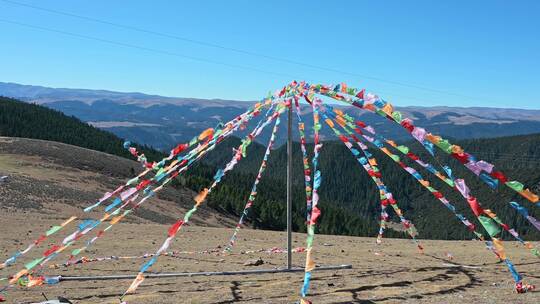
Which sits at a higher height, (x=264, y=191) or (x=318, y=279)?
(x=318, y=279)

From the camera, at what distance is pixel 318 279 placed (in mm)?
11781

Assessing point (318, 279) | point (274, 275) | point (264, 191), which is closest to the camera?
point (318, 279)

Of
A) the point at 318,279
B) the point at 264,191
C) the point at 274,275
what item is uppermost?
the point at 318,279

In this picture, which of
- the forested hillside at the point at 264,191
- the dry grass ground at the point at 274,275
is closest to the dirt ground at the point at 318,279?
the dry grass ground at the point at 274,275

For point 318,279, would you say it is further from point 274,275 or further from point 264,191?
point 264,191

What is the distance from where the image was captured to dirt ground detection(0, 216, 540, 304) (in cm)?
966

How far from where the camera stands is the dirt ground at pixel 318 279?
9.66m

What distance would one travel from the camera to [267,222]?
2493 inches

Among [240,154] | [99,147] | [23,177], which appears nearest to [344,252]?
[240,154]

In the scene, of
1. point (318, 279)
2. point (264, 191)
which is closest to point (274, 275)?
point (318, 279)

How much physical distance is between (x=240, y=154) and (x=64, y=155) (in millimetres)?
55638

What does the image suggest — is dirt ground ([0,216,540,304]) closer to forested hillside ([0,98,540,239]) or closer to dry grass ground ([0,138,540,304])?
dry grass ground ([0,138,540,304])

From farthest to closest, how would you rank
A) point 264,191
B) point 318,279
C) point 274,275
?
point 264,191 → point 274,275 → point 318,279

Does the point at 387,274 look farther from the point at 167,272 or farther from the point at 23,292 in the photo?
the point at 23,292
